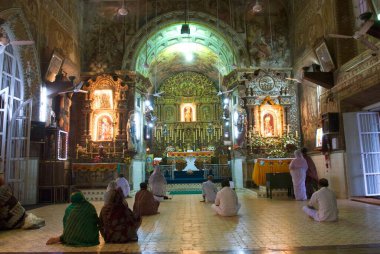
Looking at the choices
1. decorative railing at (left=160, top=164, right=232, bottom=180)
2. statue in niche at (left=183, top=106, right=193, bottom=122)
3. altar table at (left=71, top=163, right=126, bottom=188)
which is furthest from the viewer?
statue in niche at (left=183, top=106, right=193, bottom=122)

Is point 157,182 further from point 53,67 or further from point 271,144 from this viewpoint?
point 271,144

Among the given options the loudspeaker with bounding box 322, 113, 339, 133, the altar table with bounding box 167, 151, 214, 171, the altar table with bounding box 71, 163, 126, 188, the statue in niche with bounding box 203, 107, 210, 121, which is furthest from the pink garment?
the statue in niche with bounding box 203, 107, 210, 121

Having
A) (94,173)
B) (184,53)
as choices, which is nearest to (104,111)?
(94,173)

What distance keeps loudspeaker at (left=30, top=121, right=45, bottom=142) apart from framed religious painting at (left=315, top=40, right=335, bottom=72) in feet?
33.0

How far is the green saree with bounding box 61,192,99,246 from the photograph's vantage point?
501cm

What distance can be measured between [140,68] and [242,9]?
6.03 m

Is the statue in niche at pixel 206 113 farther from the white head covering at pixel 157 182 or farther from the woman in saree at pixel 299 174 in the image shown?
the woman in saree at pixel 299 174

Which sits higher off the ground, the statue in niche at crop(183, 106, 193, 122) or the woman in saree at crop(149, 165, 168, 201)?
the statue in niche at crop(183, 106, 193, 122)

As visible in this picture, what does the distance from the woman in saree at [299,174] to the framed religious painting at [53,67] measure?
30.1ft

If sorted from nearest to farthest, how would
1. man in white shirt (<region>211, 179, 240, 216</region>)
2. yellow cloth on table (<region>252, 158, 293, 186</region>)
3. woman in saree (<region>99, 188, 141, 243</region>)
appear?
1. woman in saree (<region>99, 188, 141, 243</region>)
2. man in white shirt (<region>211, 179, 240, 216</region>)
3. yellow cloth on table (<region>252, 158, 293, 186</region>)

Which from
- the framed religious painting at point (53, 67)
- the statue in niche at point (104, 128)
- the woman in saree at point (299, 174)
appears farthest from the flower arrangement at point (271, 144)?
the framed religious painting at point (53, 67)

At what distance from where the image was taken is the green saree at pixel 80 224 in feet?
16.4

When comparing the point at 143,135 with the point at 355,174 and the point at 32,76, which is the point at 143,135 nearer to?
the point at 32,76

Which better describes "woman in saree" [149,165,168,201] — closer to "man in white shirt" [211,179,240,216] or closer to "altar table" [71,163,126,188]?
"altar table" [71,163,126,188]
